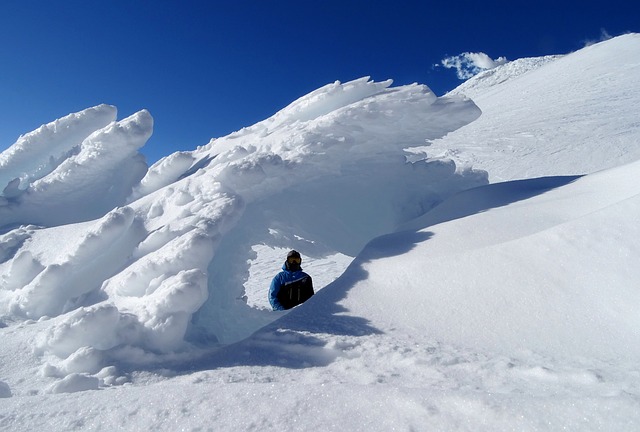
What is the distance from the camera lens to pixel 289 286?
17.9 feet

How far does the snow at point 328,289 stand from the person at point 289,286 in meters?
0.32

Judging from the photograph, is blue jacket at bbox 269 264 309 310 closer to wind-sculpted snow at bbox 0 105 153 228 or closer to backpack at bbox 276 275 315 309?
backpack at bbox 276 275 315 309

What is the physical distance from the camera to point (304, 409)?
2359 mm

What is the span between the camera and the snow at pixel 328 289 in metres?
2.45

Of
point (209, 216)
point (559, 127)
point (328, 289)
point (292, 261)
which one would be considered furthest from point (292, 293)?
point (559, 127)

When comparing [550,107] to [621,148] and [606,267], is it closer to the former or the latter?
[621,148]

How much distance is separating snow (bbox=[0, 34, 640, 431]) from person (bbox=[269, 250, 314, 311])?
0.32m

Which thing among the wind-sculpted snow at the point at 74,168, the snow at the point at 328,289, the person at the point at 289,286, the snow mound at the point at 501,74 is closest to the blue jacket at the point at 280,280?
the person at the point at 289,286

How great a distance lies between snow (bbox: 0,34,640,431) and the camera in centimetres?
245

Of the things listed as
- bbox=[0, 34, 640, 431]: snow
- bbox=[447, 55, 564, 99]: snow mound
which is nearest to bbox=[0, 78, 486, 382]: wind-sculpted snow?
bbox=[0, 34, 640, 431]: snow

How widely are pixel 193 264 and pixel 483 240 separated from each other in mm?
3052

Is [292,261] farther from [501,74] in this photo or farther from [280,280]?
[501,74]

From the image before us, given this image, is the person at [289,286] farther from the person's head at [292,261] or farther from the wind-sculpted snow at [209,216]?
the wind-sculpted snow at [209,216]

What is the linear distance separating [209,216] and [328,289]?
5.56 ft
